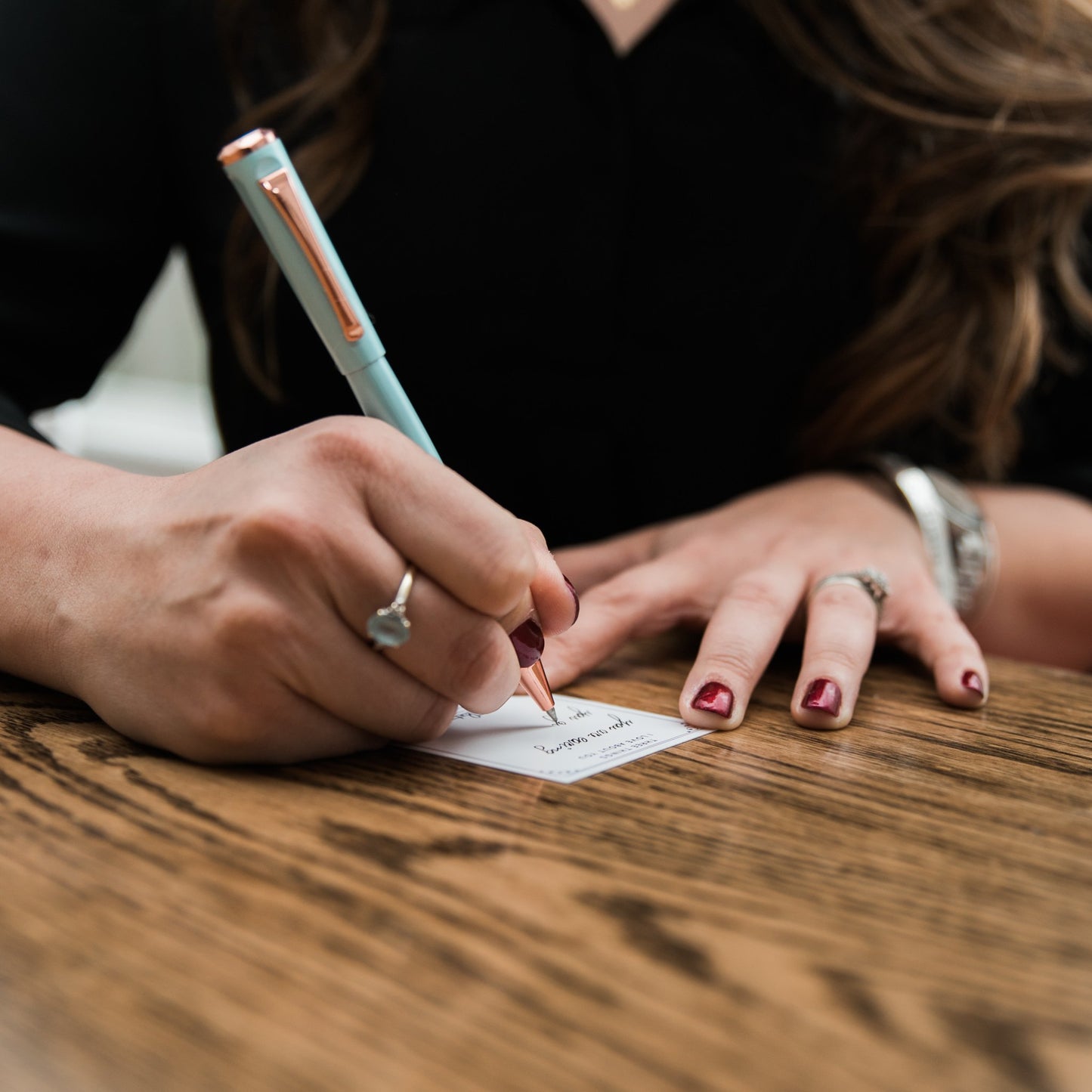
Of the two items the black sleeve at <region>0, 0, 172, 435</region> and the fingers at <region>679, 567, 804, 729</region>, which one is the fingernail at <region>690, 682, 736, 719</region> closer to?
the fingers at <region>679, 567, 804, 729</region>

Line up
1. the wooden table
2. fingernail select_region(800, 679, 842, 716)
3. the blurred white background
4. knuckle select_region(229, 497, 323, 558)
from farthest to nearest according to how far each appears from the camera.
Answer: the blurred white background
fingernail select_region(800, 679, 842, 716)
knuckle select_region(229, 497, 323, 558)
the wooden table

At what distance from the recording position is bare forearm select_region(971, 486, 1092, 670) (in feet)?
2.36

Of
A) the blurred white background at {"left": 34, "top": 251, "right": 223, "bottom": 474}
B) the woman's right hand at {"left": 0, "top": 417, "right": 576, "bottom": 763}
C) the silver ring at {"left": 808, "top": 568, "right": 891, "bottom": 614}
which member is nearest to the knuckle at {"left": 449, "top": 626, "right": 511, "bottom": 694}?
the woman's right hand at {"left": 0, "top": 417, "right": 576, "bottom": 763}

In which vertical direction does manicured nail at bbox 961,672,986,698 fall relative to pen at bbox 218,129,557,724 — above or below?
below

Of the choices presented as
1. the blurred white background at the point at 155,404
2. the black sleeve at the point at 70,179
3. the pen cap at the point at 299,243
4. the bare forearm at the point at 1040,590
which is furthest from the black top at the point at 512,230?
the blurred white background at the point at 155,404

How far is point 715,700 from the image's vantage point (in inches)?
17.1

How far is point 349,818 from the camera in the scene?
0.32 m

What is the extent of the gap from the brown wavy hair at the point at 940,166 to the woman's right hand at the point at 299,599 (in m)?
0.41

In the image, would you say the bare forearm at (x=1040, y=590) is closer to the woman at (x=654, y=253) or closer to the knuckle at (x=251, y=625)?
the woman at (x=654, y=253)

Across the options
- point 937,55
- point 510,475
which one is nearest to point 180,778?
point 510,475

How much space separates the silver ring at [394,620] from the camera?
0.34 m

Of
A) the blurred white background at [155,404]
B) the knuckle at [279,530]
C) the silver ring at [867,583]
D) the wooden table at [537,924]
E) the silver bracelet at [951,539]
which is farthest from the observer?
the blurred white background at [155,404]

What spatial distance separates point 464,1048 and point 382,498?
0.18 m

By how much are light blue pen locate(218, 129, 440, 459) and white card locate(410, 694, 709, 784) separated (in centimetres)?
12
